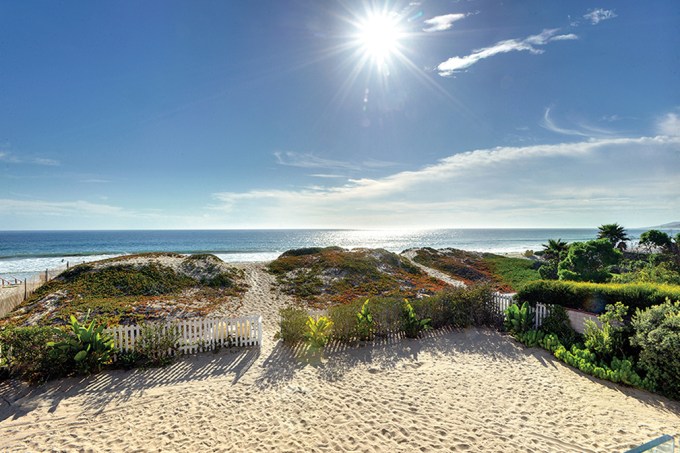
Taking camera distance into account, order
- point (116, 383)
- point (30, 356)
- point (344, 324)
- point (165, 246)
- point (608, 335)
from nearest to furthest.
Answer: point (116, 383), point (30, 356), point (608, 335), point (344, 324), point (165, 246)

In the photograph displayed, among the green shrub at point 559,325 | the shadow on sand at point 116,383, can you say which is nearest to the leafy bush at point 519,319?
the green shrub at point 559,325

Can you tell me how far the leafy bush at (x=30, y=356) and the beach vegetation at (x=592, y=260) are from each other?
2318 centimetres

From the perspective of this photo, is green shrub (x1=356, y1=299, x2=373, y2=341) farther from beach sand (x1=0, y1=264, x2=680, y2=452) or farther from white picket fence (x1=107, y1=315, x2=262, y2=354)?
white picket fence (x1=107, y1=315, x2=262, y2=354)

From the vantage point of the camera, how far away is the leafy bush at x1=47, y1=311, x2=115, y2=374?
7.05 metres

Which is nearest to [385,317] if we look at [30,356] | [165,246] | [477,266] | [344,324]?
[344,324]

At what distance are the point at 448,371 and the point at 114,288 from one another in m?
18.2

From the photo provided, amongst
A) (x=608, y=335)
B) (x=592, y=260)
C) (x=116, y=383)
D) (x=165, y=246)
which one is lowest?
(x=116, y=383)

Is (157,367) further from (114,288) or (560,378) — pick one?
(114,288)

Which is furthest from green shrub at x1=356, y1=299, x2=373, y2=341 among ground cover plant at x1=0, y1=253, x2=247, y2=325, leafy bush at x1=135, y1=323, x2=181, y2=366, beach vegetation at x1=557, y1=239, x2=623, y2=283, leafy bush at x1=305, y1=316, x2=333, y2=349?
beach vegetation at x1=557, y1=239, x2=623, y2=283

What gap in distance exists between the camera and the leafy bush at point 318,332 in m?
8.91

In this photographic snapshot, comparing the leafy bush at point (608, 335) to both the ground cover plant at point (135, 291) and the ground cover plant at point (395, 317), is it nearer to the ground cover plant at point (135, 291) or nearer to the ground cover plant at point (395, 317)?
the ground cover plant at point (395, 317)

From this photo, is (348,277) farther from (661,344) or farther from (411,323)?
(661,344)

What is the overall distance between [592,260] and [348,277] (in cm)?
1570

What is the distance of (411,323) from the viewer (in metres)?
9.76
